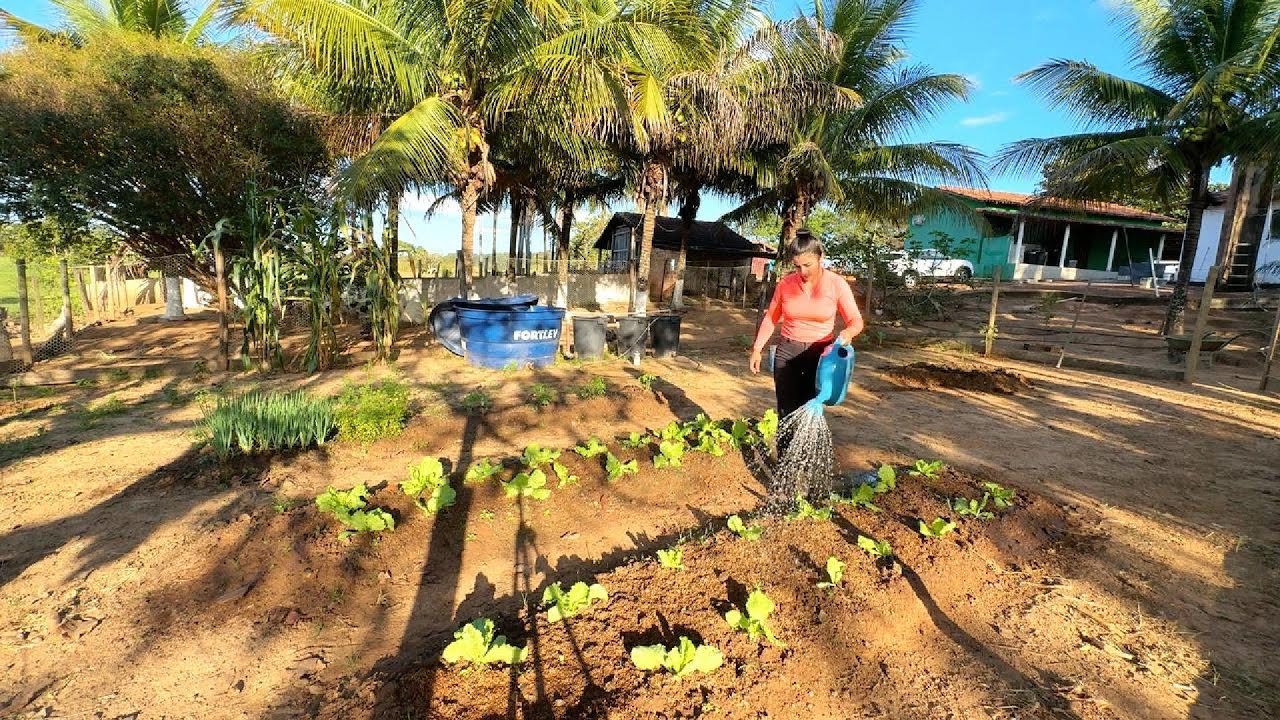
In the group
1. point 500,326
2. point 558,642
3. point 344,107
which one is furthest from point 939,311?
point 558,642

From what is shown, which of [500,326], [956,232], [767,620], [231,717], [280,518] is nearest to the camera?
[231,717]

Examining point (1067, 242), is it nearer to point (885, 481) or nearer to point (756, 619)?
point (885, 481)

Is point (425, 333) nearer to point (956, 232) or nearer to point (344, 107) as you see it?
point (344, 107)

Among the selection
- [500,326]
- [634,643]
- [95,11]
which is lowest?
[634,643]

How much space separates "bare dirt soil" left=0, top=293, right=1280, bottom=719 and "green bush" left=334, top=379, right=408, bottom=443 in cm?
15

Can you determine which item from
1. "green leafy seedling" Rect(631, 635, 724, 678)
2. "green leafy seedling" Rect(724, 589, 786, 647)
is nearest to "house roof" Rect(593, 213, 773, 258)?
"green leafy seedling" Rect(724, 589, 786, 647)

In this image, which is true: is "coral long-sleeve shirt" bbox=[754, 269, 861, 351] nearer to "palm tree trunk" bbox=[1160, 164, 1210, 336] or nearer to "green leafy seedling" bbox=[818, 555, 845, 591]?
"green leafy seedling" bbox=[818, 555, 845, 591]

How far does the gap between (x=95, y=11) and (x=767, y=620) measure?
17654 mm

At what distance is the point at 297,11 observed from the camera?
307 inches

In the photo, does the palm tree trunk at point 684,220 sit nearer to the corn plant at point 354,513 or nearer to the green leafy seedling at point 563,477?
the green leafy seedling at point 563,477

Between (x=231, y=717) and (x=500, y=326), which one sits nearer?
(x=231, y=717)

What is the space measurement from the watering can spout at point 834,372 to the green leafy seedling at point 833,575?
1059 mm

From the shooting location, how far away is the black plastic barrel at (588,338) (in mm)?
9195

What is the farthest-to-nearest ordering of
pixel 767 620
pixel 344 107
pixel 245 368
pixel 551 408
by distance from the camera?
pixel 344 107 → pixel 245 368 → pixel 551 408 → pixel 767 620
